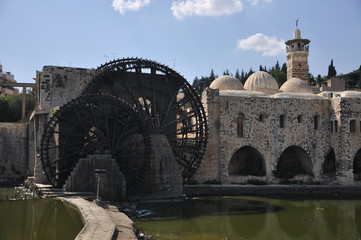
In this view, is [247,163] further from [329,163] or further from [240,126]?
[329,163]

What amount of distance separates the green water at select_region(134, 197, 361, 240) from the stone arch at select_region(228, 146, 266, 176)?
10.9ft

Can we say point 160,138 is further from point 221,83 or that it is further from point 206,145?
point 221,83

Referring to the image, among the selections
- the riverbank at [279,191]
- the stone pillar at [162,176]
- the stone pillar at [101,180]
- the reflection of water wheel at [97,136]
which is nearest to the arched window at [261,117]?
the riverbank at [279,191]

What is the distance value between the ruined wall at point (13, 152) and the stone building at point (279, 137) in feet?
29.2

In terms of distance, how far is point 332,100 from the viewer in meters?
20.2

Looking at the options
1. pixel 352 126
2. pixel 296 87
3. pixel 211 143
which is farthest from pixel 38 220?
pixel 296 87

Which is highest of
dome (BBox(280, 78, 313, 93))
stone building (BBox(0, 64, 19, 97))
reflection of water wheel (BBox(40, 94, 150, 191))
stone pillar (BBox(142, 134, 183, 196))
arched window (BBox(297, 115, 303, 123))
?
stone building (BBox(0, 64, 19, 97))

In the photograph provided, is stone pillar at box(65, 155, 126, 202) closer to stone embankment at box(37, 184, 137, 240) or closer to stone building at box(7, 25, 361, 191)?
stone embankment at box(37, 184, 137, 240)

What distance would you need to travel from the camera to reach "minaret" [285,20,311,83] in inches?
1195

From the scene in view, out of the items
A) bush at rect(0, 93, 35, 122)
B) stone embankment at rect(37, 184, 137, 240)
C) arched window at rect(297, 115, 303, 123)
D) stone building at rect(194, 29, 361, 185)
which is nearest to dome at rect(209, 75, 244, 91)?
stone building at rect(194, 29, 361, 185)

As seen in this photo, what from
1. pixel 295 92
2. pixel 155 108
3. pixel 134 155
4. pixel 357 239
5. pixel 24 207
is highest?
pixel 295 92

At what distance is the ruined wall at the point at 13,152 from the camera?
17906mm

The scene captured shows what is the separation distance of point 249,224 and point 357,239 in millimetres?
3104

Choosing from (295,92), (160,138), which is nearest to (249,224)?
(160,138)
